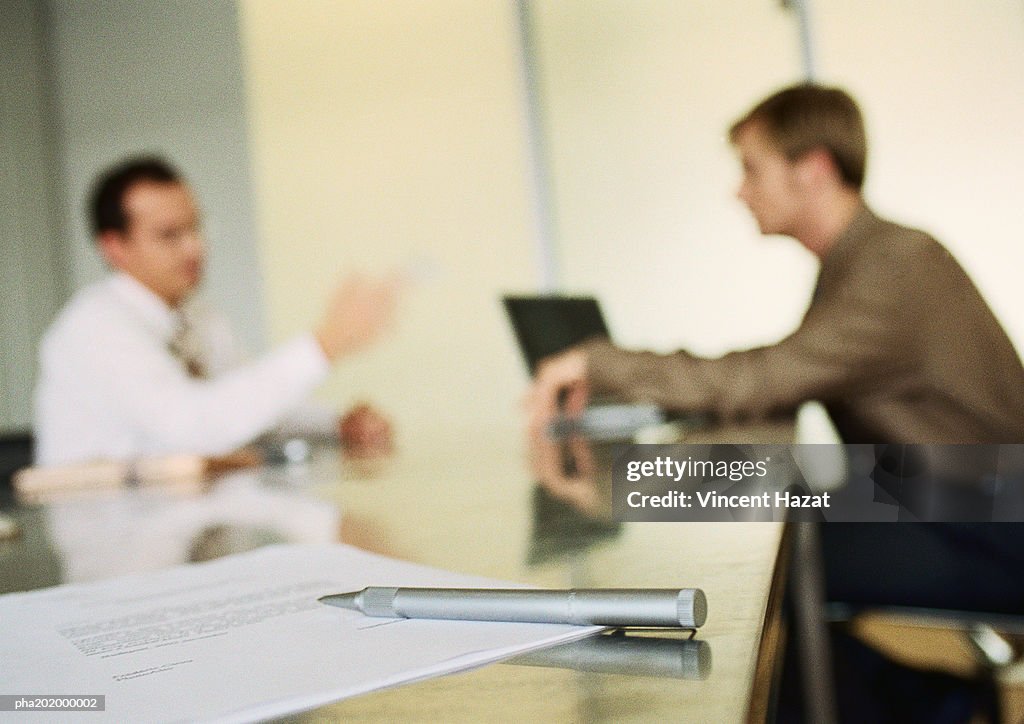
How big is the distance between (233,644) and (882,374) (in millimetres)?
1129

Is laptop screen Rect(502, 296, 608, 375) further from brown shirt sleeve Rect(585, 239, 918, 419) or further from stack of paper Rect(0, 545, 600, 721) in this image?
stack of paper Rect(0, 545, 600, 721)

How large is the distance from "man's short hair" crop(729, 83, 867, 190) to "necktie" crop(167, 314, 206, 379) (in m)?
1.29

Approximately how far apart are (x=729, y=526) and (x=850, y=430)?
3.04 feet

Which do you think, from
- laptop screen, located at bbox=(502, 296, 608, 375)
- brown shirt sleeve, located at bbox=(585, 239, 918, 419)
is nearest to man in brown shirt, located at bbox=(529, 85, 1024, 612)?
brown shirt sleeve, located at bbox=(585, 239, 918, 419)

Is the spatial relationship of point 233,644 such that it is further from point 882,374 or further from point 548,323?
point 548,323

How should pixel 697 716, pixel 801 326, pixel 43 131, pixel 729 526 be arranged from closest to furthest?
pixel 697 716 → pixel 729 526 → pixel 801 326 → pixel 43 131

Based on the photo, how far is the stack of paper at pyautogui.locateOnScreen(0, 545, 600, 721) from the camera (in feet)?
0.96

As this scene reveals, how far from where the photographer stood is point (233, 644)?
35 cm

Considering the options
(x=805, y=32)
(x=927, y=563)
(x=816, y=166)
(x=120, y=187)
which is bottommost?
(x=927, y=563)

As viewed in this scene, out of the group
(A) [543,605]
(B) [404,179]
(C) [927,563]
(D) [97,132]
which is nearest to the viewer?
(A) [543,605]

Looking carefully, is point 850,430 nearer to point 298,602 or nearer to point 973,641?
point 973,641

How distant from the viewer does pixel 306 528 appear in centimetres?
69

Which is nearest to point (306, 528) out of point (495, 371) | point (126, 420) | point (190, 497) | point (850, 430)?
point (190, 497)

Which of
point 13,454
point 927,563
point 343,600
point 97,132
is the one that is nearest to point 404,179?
point 97,132
